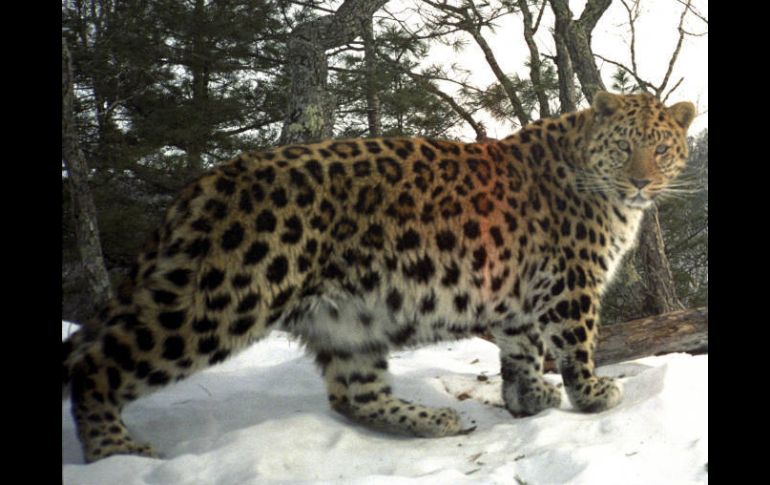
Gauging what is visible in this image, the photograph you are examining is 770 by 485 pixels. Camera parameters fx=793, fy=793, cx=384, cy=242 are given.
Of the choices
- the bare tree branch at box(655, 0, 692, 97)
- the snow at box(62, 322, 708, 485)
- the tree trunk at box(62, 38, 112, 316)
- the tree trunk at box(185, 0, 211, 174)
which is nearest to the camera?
the snow at box(62, 322, 708, 485)

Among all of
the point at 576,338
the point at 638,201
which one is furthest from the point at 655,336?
the point at 638,201

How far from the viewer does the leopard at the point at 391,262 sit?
3.26m

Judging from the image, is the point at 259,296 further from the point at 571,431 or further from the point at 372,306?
the point at 571,431

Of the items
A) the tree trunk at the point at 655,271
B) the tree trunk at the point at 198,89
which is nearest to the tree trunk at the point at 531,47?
the tree trunk at the point at 655,271

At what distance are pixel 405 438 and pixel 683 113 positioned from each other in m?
2.14

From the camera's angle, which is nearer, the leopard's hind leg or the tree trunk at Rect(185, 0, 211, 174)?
the tree trunk at Rect(185, 0, 211, 174)

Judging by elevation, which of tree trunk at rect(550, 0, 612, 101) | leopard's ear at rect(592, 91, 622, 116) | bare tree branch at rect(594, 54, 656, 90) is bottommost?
leopard's ear at rect(592, 91, 622, 116)

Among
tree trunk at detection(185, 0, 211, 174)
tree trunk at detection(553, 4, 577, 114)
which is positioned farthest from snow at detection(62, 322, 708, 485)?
tree trunk at detection(553, 4, 577, 114)

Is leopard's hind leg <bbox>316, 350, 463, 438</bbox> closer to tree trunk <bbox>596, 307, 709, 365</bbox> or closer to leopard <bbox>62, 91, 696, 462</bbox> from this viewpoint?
leopard <bbox>62, 91, 696, 462</bbox>

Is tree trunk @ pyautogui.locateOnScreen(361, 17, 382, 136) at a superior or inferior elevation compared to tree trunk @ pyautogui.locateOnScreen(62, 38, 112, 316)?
superior

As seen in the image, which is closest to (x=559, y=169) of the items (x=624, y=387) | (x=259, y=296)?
(x=624, y=387)

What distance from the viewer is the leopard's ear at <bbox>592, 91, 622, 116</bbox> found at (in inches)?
160

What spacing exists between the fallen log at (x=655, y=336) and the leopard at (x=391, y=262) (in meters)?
0.66

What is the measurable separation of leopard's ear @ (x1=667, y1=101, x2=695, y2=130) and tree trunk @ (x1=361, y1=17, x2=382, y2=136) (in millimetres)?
1508
